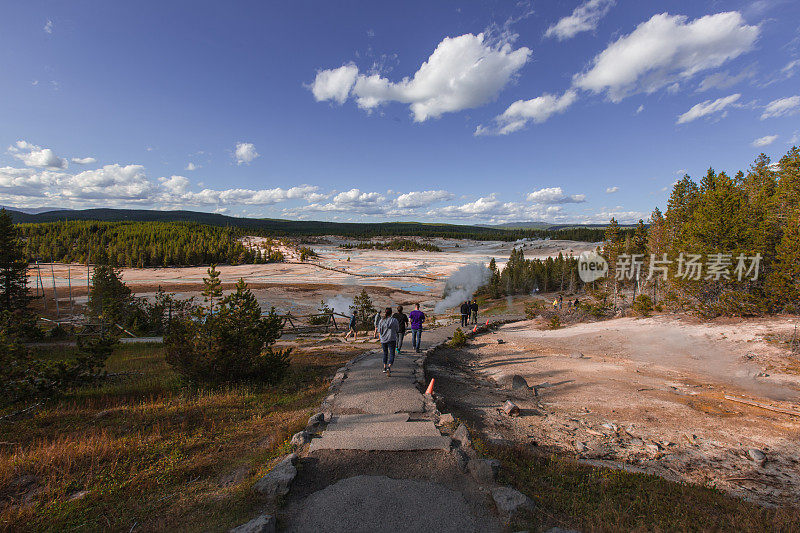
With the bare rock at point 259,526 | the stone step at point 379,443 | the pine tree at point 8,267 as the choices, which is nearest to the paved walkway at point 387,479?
the stone step at point 379,443

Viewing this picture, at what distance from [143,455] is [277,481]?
3174mm

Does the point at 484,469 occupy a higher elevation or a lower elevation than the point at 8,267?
lower

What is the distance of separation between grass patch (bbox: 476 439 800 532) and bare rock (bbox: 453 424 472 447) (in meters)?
0.23

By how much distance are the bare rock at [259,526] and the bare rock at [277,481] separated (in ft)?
2.41

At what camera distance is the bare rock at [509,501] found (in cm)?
Result: 444

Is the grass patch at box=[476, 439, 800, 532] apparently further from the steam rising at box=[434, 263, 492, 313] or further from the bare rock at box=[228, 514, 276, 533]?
the steam rising at box=[434, 263, 492, 313]

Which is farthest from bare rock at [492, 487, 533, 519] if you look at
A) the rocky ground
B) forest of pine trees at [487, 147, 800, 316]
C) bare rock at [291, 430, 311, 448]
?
forest of pine trees at [487, 147, 800, 316]

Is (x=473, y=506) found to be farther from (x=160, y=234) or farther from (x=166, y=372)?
(x=160, y=234)

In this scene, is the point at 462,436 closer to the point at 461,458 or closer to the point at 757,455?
the point at 461,458

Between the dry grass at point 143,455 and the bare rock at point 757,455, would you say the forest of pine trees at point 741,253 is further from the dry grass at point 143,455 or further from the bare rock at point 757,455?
the dry grass at point 143,455

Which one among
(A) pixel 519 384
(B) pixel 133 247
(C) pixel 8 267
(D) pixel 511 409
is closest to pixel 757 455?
(D) pixel 511 409

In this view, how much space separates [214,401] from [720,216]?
107 feet

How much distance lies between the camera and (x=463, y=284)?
246 ft

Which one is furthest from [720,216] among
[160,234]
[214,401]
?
[160,234]
